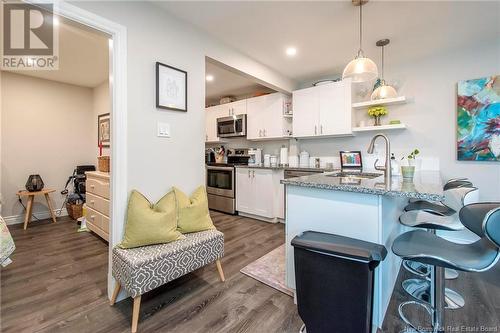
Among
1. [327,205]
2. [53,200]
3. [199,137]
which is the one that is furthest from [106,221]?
[327,205]

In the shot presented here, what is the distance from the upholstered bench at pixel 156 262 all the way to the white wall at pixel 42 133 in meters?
3.46

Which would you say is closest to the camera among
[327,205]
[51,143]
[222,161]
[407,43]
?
[327,205]

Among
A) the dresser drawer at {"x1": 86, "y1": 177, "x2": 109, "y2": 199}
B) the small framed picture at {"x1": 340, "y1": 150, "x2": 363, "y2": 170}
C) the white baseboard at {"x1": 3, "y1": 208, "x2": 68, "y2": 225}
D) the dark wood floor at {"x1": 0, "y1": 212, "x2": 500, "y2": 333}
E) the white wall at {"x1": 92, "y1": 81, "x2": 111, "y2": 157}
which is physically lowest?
the dark wood floor at {"x1": 0, "y1": 212, "x2": 500, "y2": 333}

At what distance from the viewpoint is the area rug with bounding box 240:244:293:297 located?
1.99 m

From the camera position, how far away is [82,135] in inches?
174

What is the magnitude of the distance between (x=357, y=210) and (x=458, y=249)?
21.4 inches

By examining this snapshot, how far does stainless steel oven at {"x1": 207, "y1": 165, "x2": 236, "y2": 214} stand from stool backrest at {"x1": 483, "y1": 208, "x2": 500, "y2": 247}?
3.51 meters

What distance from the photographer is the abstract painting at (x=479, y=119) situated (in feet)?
8.73

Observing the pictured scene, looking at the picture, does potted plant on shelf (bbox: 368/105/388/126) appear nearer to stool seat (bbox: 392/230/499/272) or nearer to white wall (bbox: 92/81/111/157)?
stool seat (bbox: 392/230/499/272)

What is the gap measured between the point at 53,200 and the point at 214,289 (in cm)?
389

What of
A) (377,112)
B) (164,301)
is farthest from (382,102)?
(164,301)

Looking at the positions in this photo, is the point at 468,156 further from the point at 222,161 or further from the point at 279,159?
the point at 222,161

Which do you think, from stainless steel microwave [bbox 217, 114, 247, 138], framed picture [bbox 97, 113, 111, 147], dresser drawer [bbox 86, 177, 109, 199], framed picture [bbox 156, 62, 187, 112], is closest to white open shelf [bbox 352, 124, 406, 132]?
stainless steel microwave [bbox 217, 114, 247, 138]

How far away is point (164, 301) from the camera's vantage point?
1766 millimetres
